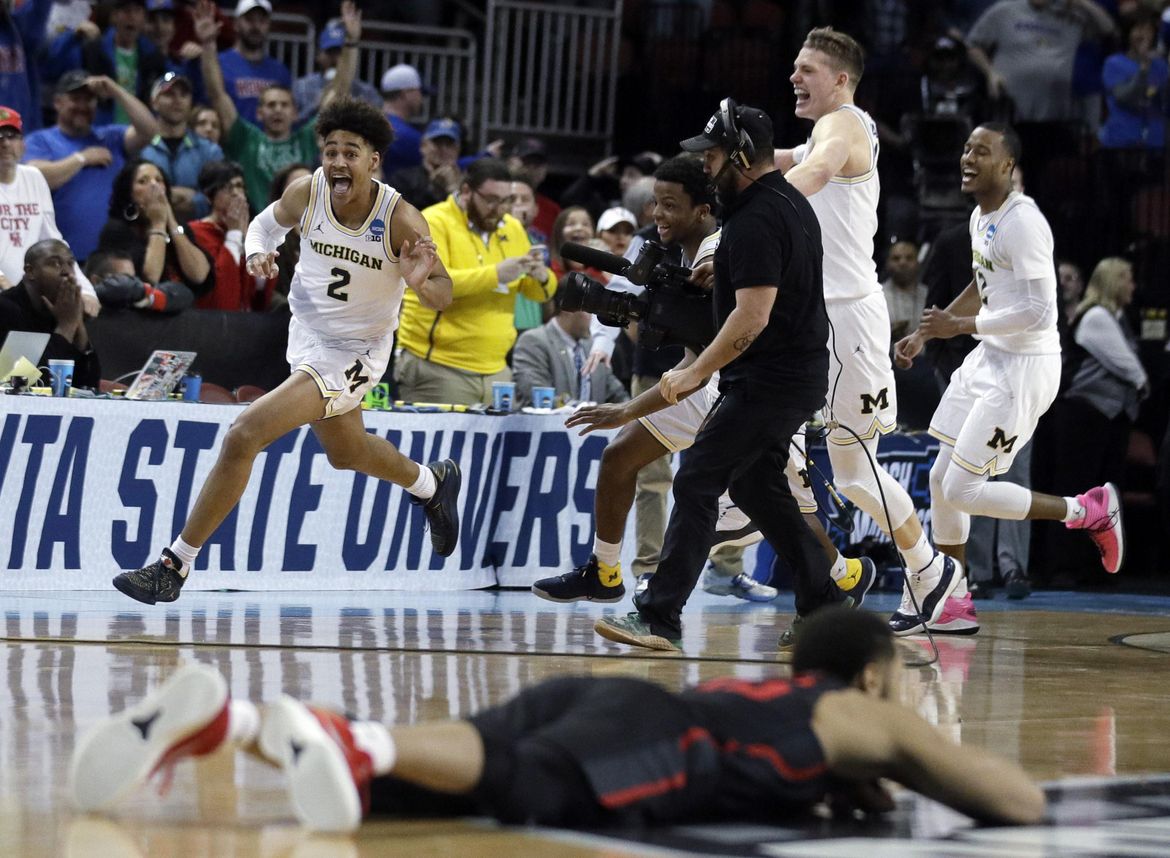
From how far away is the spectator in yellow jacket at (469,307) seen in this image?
36.3 ft

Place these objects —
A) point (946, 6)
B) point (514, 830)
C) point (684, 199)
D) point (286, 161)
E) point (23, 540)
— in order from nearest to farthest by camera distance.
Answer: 1. point (514, 830)
2. point (684, 199)
3. point (23, 540)
4. point (286, 161)
5. point (946, 6)

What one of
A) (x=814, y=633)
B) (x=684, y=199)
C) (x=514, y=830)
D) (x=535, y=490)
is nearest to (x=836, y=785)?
(x=814, y=633)

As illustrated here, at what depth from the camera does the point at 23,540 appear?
9.39 m

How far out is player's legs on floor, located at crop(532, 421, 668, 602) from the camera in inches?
315

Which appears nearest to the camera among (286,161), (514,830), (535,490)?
(514,830)

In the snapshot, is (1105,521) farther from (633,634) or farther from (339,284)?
(339,284)

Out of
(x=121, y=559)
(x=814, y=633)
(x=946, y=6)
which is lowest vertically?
(x=121, y=559)

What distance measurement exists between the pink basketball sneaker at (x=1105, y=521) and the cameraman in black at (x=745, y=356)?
2.39m

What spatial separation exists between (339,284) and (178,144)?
15.1ft

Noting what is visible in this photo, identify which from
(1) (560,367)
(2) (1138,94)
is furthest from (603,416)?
(2) (1138,94)

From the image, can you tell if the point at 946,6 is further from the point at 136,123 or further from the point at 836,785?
the point at 836,785

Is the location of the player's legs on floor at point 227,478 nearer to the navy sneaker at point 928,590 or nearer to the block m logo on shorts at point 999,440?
the navy sneaker at point 928,590

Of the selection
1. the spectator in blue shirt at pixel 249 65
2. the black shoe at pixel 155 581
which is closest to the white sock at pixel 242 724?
the black shoe at pixel 155 581

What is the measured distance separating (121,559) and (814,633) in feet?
19.8
